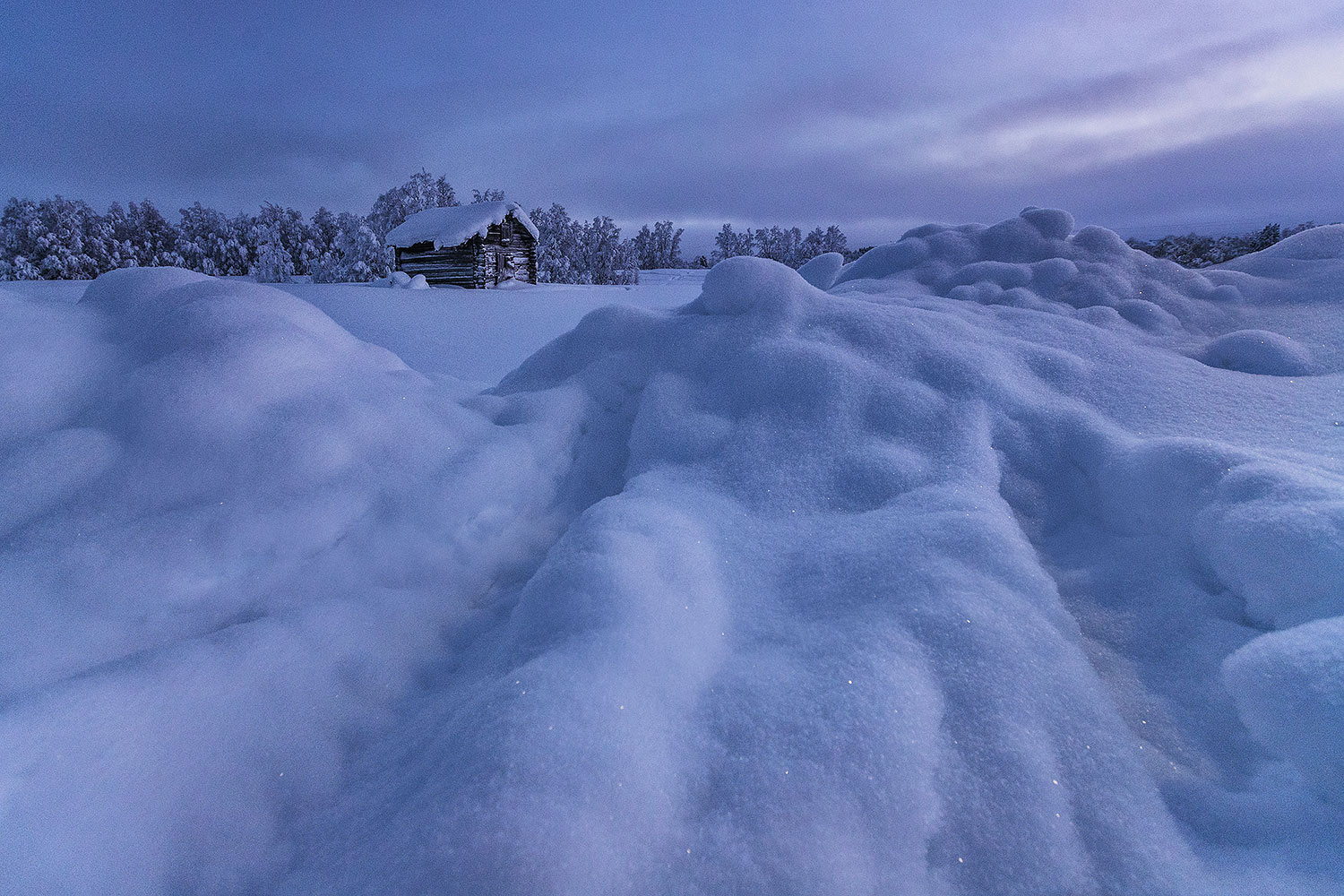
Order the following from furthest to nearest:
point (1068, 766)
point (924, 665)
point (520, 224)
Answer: point (520, 224) → point (924, 665) → point (1068, 766)

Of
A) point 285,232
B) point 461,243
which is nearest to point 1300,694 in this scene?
point 461,243

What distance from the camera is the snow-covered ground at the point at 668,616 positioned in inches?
36.2

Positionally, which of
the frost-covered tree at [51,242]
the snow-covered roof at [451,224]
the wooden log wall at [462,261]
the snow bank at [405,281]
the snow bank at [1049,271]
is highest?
the frost-covered tree at [51,242]

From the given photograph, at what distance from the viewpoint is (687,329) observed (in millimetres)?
2666

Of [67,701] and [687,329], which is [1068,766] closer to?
[67,701]

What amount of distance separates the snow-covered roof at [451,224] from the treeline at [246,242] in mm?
5899

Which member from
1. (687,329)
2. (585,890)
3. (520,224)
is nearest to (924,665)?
(585,890)

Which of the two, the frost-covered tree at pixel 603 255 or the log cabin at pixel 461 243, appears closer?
the log cabin at pixel 461 243

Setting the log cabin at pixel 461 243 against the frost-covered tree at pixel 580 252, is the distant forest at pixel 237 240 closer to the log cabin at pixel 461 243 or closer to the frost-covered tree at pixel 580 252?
the frost-covered tree at pixel 580 252

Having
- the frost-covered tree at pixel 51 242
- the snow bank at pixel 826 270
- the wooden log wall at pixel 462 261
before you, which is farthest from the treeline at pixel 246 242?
the snow bank at pixel 826 270

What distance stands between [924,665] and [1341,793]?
642 millimetres

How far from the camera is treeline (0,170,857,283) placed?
22109 millimetres

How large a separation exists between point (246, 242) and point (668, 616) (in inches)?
1286

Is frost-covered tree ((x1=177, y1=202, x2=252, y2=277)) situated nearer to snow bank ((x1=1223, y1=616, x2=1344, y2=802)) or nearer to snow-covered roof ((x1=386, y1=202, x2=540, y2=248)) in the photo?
Answer: snow-covered roof ((x1=386, y1=202, x2=540, y2=248))
